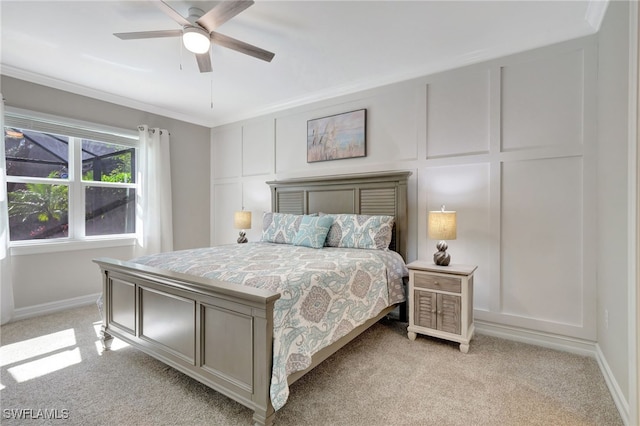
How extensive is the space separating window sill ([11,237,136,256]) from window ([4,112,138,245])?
3.1 inches

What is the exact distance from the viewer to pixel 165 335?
200 cm

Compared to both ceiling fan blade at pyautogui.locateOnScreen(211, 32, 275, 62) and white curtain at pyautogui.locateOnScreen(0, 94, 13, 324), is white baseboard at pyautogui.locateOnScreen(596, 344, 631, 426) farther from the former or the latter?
white curtain at pyautogui.locateOnScreen(0, 94, 13, 324)

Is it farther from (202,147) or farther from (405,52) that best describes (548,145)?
(202,147)

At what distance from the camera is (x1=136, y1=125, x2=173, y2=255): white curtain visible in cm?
423

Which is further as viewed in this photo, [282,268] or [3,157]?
[3,157]

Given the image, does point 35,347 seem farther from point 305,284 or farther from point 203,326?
point 305,284

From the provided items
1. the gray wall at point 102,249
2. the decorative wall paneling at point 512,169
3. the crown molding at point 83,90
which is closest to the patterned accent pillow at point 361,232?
the decorative wall paneling at point 512,169

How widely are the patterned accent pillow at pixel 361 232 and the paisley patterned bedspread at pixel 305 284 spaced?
0.50 ft

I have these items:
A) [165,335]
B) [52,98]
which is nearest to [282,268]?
[165,335]

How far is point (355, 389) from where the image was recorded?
1.90 m

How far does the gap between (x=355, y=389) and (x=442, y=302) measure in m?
1.11

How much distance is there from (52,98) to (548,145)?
5.30m

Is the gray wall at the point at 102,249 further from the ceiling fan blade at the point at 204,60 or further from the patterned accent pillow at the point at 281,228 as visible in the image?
the ceiling fan blade at the point at 204,60

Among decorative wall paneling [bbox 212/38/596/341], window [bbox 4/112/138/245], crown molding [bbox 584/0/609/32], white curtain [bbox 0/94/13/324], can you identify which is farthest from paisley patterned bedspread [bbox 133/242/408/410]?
crown molding [bbox 584/0/609/32]
